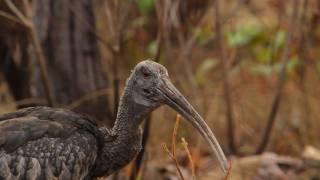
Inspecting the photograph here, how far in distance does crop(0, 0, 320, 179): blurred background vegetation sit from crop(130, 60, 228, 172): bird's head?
1.91 metres

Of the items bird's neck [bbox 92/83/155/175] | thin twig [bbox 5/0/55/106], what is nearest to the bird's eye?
bird's neck [bbox 92/83/155/175]

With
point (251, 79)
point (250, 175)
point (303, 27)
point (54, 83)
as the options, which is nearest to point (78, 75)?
point (54, 83)

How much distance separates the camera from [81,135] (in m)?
6.95

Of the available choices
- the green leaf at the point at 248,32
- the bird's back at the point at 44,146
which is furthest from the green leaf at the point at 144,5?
the bird's back at the point at 44,146

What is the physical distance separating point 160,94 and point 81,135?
69 centimetres

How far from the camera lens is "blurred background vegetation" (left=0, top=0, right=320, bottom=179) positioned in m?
9.53

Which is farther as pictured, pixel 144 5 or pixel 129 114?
pixel 144 5

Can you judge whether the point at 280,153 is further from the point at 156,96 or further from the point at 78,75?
the point at 156,96

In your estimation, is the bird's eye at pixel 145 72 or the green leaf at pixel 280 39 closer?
the bird's eye at pixel 145 72

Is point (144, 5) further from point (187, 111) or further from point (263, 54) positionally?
point (187, 111)

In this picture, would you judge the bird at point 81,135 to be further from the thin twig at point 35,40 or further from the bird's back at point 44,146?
the thin twig at point 35,40

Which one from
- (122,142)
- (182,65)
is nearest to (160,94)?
(122,142)

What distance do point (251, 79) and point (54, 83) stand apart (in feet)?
14.9

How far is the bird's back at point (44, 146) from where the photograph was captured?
6715mm
